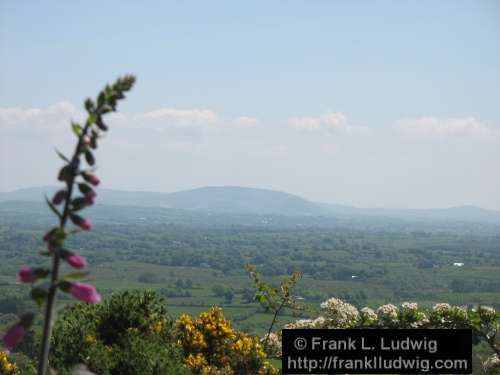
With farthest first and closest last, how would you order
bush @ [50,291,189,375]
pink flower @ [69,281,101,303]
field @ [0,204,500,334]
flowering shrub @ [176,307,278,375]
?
field @ [0,204,500,334], flowering shrub @ [176,307,278,375], bush @ [50,291,189,375], pink flower @ [69,281,101,303]

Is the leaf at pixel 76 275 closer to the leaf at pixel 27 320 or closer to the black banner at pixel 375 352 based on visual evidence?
the leaf at pixel 27 320

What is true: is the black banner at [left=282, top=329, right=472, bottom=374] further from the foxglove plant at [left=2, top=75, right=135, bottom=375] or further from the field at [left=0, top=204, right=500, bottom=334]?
the field at [left=0, top=204, right=500, bottom=334]

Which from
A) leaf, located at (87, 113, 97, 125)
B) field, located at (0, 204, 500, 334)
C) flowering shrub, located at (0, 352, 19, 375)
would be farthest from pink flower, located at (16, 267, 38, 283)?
field, located at (0, 204, 500, 334)

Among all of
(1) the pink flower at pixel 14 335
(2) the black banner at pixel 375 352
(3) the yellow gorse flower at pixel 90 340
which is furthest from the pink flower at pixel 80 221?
(2) the black banner at pixel 375 352

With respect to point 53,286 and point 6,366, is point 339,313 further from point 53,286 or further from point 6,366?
point 53,286

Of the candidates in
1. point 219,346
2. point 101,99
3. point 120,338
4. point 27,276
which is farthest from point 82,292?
point 219,346

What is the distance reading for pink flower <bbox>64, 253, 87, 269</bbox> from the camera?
10.3 feet

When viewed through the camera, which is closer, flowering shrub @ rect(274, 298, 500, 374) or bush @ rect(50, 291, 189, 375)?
bush @ rect(50, 291, 189, 375)

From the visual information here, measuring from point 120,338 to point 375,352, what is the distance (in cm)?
340

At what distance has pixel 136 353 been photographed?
6551mm

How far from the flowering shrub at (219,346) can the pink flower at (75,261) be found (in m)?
4.73

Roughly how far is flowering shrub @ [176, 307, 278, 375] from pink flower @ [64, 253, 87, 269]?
473 cm

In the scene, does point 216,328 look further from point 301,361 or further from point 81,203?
point 81,203

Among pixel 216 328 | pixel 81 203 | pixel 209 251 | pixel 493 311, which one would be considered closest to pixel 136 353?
pixel 216 328
